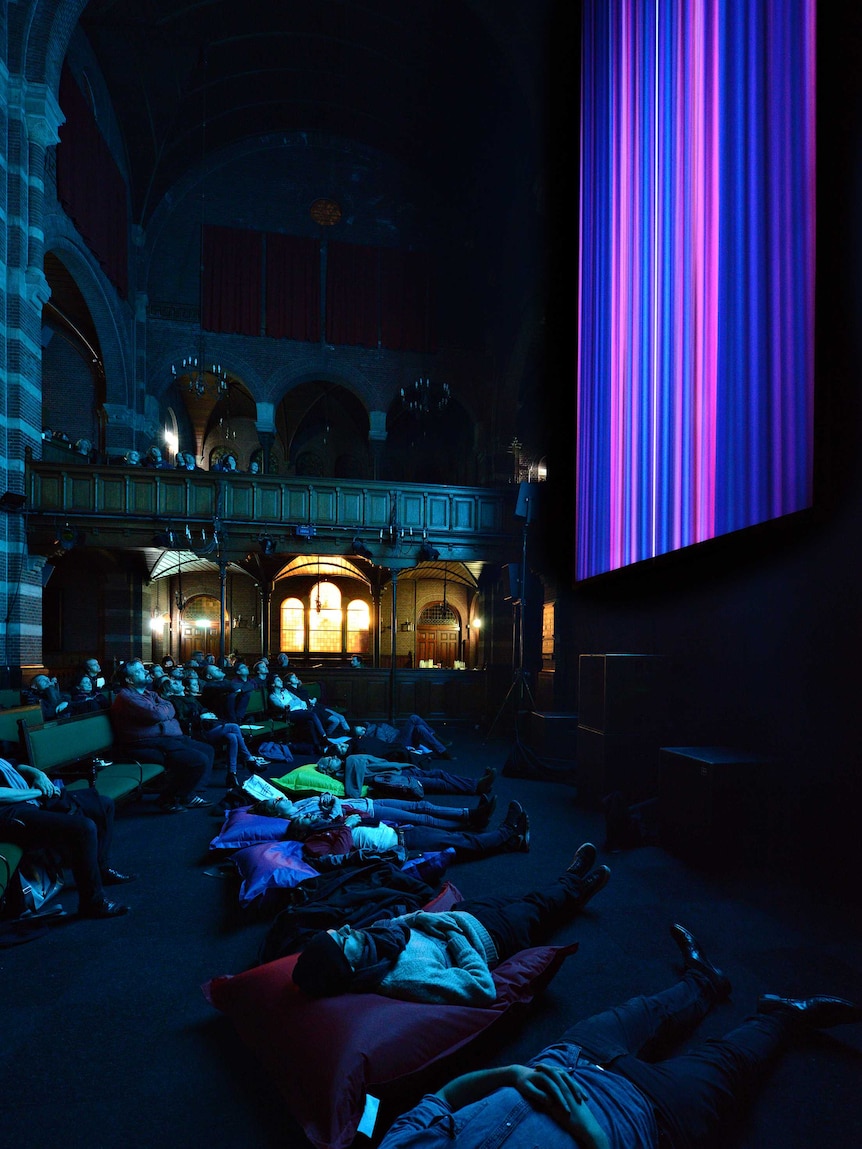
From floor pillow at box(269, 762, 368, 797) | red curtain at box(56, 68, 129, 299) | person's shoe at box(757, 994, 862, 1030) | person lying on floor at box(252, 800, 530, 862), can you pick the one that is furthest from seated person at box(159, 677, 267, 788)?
red curtain at box(56, 68, 129, 299)

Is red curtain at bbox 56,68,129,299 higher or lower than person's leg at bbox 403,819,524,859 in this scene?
higher

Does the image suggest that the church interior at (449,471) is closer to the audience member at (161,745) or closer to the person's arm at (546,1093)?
the audience member at (161,745)

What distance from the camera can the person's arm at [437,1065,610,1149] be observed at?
4.42ft

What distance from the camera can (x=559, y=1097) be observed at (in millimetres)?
1391

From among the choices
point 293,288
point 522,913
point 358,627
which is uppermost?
point 293,288

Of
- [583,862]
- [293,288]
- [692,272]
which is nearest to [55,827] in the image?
[583,862]

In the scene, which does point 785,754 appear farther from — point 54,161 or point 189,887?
point 54,161

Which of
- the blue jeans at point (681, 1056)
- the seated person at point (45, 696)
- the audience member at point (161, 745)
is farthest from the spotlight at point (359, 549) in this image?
the blue jeans at point (681, 1056)

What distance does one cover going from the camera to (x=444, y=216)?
53.1ft

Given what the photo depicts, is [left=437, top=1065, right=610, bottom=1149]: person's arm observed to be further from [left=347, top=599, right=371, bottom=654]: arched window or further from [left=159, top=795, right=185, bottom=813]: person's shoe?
[left=347, top=599, right=371, bottom=654]: arched window

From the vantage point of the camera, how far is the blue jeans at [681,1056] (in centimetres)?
160

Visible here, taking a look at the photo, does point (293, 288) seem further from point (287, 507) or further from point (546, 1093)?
point (546, 1093)

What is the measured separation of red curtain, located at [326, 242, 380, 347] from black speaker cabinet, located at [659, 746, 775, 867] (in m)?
14.2

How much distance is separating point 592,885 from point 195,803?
3.74m
